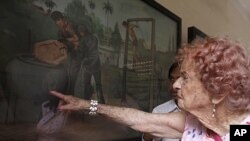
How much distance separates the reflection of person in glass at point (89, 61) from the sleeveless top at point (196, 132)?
43cm

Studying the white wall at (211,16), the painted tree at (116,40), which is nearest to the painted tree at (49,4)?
the painted tree at (116,40)

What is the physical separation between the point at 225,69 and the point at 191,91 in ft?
0.43

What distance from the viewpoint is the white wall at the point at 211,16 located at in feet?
8.25

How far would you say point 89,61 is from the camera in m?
1.38

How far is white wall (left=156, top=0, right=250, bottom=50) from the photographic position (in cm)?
251

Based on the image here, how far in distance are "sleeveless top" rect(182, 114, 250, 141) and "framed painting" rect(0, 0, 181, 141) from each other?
420 millimetres

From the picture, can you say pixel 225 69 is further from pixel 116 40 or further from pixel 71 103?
pixel 116 40

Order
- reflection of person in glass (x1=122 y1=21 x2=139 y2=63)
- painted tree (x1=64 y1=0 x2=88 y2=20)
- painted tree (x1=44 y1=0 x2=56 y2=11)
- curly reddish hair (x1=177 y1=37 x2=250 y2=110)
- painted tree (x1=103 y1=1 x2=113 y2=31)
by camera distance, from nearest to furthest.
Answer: curly reddish hair (x1=177 y1=37 x2=250 y2=110) < painted tree (x1=44 y1=0 x2=56 y2=11) < painted tree (x1=64 y1=0 x2=88 y2=20) < painted tree (x1=103 y1=1 x2=113 y2=31) < reflection of person in glass (x1=122 y1=21 x2=139 y2=63)

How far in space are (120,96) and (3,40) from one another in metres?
0.72

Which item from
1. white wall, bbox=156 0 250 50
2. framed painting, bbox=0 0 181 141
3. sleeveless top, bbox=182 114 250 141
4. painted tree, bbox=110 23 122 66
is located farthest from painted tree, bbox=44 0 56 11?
white wall, bbox=156 0 250 50

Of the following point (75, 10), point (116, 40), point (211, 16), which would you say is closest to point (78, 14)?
point (75, 10)

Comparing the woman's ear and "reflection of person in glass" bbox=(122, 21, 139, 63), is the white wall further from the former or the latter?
the woman's ear

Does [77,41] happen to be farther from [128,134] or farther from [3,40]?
[128,134]

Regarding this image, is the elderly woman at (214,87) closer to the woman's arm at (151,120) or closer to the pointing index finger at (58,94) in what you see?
the woman's arm at (151,120)
